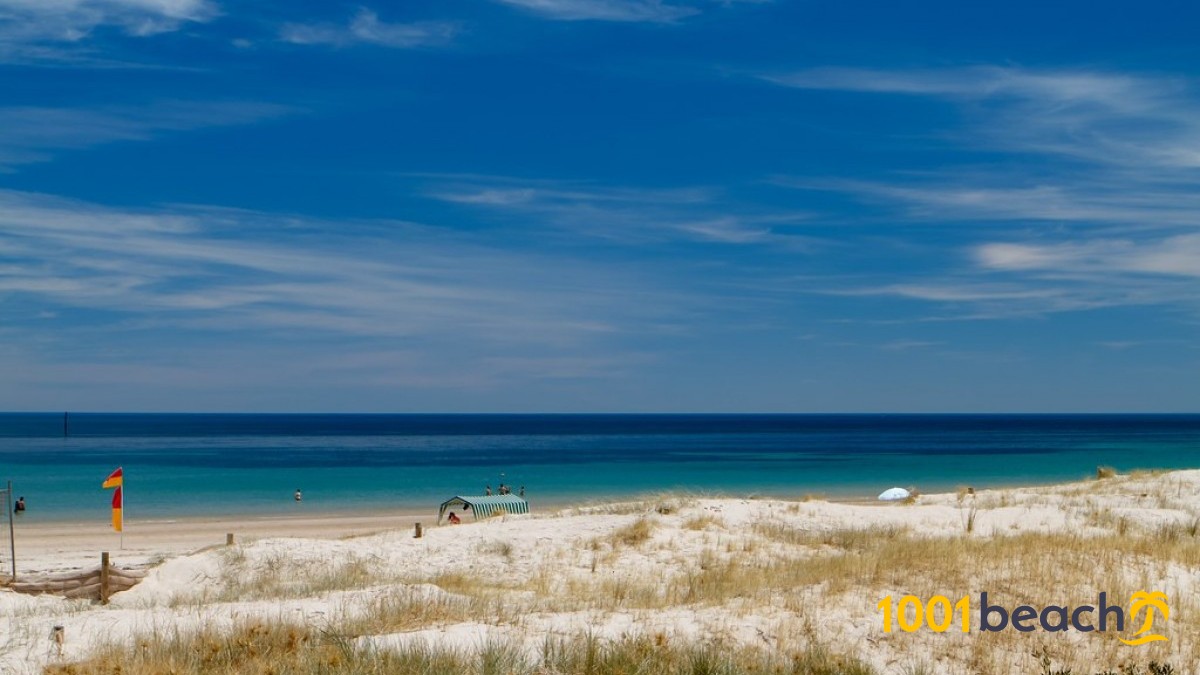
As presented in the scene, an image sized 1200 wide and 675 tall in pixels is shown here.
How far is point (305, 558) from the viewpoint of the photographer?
1734 cm

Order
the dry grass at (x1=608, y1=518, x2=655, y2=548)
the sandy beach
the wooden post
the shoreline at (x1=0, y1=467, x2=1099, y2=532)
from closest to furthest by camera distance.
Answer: the sandy beach, the wooden post, the dry grass at (x1=608, y1=518, x2=655, y2=548), the shoreline at (x1=0, y1=467, x2=1099, y2=532)

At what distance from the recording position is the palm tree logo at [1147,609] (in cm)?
920

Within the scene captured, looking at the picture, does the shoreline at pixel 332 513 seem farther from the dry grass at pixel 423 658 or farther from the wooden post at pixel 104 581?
the dry grass at pixel 423 658

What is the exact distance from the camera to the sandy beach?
895cm

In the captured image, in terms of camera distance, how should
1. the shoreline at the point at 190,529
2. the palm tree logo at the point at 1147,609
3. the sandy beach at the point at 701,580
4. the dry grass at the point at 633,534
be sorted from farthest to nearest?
the shoreline at the point at 190,529
the dry grass at the point at 633,534
the palm tree logo at the point at 1147,609
the sandy beach at the point at 701,580

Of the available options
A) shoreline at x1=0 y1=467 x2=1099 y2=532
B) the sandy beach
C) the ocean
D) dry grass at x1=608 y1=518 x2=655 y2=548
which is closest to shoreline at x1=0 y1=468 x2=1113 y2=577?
shoreline at x1=0 y1=467 x2=1099 y2=532

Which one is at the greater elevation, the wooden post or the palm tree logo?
the palm tree logo

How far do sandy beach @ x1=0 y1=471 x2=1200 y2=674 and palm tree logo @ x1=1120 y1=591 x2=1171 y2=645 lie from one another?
13cm

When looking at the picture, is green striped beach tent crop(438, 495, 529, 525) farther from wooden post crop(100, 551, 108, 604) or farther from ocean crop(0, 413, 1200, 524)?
wooden post crop(100, 551, 108, 604)

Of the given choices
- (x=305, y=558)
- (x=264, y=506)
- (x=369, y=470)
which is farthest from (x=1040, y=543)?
(x=369, y=470)

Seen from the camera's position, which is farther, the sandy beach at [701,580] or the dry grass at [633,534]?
the dry grass at [633,534]

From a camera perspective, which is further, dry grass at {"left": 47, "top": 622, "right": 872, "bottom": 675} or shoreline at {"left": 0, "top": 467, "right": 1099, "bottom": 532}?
shoreline at {"left": 0, "top": 467, "right": 1099, "bottom": 532}

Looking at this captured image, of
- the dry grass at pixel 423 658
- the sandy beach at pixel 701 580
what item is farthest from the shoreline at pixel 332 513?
the dry grass at pixel 423 658

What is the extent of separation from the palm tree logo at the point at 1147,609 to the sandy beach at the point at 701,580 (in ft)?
0.43
